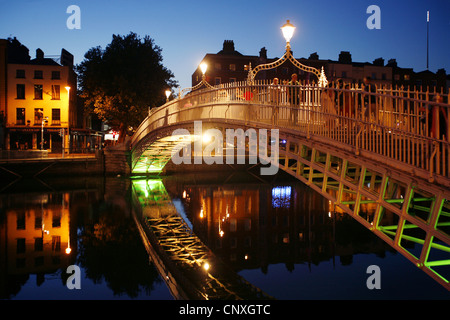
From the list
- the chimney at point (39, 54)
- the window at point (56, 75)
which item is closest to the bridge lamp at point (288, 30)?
the window at point (56, 75)

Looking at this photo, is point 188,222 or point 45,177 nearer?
point 188,222

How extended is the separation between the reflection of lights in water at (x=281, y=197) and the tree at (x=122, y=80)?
1553cm

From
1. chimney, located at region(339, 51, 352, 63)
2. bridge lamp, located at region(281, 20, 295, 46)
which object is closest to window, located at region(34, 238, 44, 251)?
bridge lamp, located at region(281, 20, 295, 46)

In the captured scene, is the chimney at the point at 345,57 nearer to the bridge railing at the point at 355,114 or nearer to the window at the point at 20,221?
the bridge railing at the point at 355,114

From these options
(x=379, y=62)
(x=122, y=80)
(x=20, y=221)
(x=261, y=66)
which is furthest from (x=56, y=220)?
(x=379, y=62)

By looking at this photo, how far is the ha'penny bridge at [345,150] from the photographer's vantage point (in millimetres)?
5951

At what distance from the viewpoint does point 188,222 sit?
16.1 meters

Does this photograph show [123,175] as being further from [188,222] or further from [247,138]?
[247,138]

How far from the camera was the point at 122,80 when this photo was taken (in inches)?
1355

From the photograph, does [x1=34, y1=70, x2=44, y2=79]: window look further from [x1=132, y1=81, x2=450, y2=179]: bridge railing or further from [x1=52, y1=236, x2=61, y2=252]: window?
[x1=52, y1=236, x2=61, y2=252]: window

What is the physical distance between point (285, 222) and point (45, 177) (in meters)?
20.6

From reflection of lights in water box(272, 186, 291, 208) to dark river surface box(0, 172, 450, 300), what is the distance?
0.07m
